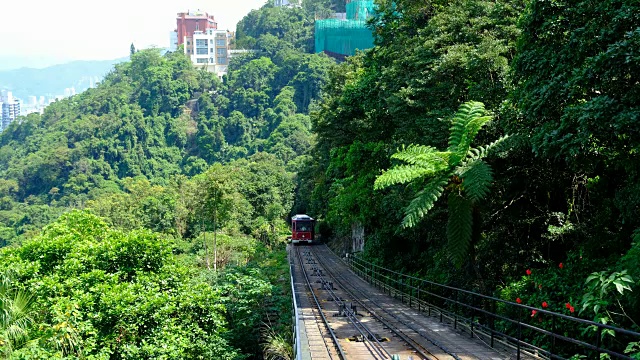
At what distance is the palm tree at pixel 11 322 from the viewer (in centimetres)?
1052

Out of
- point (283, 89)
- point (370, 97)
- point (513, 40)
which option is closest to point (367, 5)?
point (283, 89)

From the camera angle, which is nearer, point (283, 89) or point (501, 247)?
point (501, 247)

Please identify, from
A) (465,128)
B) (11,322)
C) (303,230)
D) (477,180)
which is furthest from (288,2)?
(11,322)

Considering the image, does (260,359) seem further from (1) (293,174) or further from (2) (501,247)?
(1) (293,174)

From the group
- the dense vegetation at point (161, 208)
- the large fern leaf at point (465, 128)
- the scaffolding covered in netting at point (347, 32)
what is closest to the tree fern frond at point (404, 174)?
the large fern leaf at point (465, 128)

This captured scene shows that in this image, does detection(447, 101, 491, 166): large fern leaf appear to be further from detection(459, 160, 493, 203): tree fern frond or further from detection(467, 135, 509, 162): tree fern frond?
detection(459, 160, 493, 203): tree fern frond

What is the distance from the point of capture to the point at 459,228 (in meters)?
11.5

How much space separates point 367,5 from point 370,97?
88.7 meters

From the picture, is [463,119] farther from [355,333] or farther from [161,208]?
[161,208]

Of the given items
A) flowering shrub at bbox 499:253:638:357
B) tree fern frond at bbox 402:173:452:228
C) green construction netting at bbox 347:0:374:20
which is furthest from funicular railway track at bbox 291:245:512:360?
green construction netting at bbox 347:0:374:20

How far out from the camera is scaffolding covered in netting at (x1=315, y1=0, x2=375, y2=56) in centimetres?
9612

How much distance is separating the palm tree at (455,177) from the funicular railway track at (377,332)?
163 centimetres

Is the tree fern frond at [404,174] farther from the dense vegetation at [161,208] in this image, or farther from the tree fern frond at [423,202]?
the dense vegetation at [161,208]

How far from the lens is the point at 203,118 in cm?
11344
